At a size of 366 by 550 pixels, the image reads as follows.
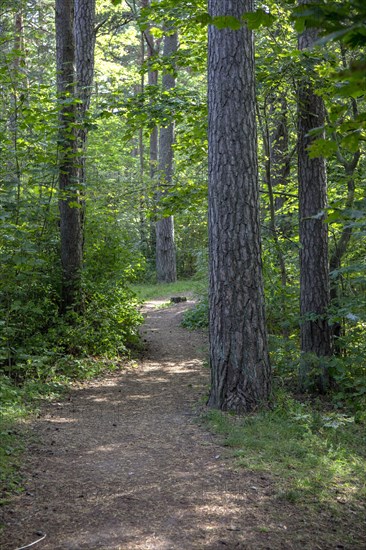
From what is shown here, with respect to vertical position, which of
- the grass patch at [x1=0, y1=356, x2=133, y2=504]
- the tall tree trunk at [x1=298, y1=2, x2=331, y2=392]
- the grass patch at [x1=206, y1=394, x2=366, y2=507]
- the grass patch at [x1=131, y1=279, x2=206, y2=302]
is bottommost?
the grass patch at [x1=206, y1=394, x2=366, y2=507]

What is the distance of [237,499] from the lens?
13.8ft

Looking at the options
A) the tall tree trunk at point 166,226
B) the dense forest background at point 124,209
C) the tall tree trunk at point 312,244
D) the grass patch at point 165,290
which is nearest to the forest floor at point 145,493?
the dense forest background at point 124,209

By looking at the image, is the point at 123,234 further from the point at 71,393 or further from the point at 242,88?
the point at 242,88

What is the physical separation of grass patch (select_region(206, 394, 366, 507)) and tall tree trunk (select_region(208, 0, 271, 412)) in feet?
1.37

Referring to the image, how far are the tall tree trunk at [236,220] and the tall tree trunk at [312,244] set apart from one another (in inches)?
62.4

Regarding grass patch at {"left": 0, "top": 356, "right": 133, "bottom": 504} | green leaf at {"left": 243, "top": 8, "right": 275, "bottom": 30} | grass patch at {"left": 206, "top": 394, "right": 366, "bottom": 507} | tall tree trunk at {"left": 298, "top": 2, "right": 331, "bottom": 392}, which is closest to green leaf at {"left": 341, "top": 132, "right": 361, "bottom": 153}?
green leaf at {"left": 243, "top": 8, "right": 275, "bottom": 30}

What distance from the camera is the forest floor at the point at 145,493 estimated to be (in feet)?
11.9

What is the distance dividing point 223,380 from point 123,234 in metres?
5.42

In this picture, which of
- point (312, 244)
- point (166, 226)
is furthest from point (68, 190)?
point (166, 226)

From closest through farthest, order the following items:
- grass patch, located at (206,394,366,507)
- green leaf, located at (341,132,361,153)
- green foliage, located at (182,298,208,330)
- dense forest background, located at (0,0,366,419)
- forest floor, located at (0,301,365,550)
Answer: green leaf, located at (341,132,361,153), forest floor, located at (0,301,365,550), grass patch, located at (206,394,366,507), dense forest background, located at (0,0,366,419), green foliage, located at (182,298,208,330)

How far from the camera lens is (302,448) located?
5270 millimetres

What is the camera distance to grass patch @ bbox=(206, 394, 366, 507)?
4383 millimetres

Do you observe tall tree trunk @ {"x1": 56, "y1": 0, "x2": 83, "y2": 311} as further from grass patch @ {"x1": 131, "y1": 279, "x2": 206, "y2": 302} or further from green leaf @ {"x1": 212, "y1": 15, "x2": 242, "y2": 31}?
grass patch @ {"x1": 131, "y1": 279, "x2": 206, "y2": 302}

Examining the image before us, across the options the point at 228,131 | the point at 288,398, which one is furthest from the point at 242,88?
the point at 288,398
